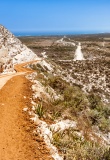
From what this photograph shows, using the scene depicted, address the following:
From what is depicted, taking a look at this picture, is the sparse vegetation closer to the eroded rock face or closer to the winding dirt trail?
the winding dirt trail

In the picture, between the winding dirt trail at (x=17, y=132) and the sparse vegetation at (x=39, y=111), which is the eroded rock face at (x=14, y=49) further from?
the sparse vegetation at (x=39, y=111)

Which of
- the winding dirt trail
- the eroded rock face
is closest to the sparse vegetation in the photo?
the winding dirt trail

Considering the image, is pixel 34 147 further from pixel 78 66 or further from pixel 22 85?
pixel 78 66

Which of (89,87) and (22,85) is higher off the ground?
(22,85)

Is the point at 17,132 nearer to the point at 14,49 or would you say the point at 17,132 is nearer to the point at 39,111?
the point at 39,111

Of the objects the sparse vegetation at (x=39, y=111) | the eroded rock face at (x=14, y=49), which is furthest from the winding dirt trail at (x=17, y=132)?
the eroded rock face at (x=14, y=49)

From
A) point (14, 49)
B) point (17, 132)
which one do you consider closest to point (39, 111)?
point (17, 132)

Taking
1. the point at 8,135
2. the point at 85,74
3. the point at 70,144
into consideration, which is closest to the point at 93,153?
the point at 70,144

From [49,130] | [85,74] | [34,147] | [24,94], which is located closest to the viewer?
[34,147]
